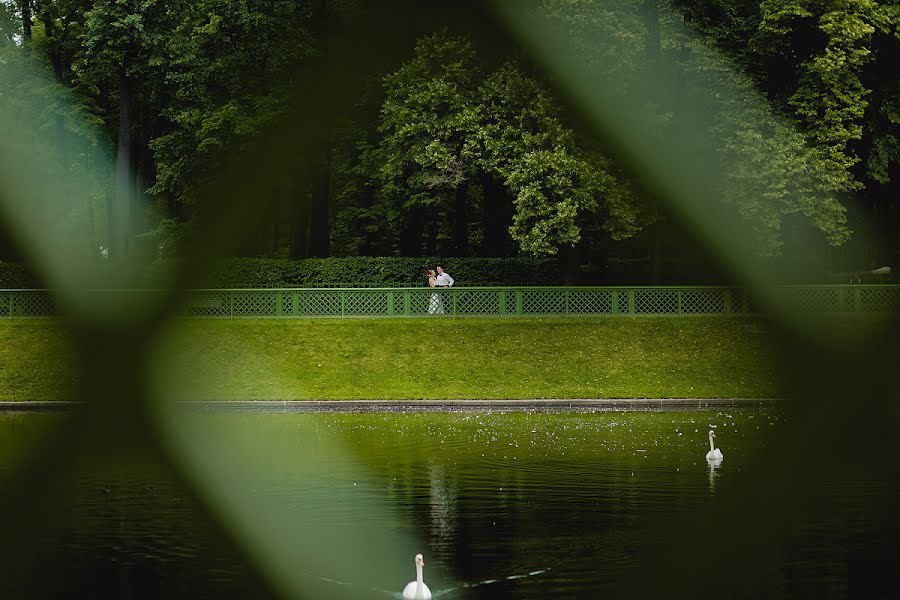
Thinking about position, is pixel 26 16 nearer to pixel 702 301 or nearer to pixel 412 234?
pixel 412 234

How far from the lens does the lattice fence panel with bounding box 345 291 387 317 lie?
131 feet

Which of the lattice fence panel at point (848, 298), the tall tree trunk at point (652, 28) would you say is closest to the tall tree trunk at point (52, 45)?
the tall tree trunk at point (652, 28)

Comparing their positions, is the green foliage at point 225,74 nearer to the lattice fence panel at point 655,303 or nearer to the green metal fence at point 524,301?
the green metal fence at point 524,301

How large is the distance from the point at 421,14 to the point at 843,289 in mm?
18104

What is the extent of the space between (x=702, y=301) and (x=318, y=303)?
439 inches

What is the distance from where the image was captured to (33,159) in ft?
170

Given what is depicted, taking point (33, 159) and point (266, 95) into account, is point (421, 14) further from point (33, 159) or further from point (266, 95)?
point (33, 159)

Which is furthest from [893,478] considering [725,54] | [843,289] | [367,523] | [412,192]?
[412,192]

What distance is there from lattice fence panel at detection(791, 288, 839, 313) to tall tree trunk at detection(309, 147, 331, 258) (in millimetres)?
18825

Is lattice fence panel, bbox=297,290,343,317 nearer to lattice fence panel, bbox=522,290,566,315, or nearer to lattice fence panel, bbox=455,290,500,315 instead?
lattice fence panel, bbox=455,290,500,315

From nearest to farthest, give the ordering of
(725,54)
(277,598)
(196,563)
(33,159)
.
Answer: (277,598), (196,563), (725,54), (33,159)

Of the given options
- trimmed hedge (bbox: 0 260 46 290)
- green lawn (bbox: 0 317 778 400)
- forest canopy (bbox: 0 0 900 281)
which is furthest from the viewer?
trimmed hedge (bbox: 0 260 46 290)

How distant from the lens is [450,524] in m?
15.6

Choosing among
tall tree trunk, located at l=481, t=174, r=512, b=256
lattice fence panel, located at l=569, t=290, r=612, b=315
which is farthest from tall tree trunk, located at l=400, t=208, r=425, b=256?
lattice fence panel, located at l=569, t=290, r=612, b=315
